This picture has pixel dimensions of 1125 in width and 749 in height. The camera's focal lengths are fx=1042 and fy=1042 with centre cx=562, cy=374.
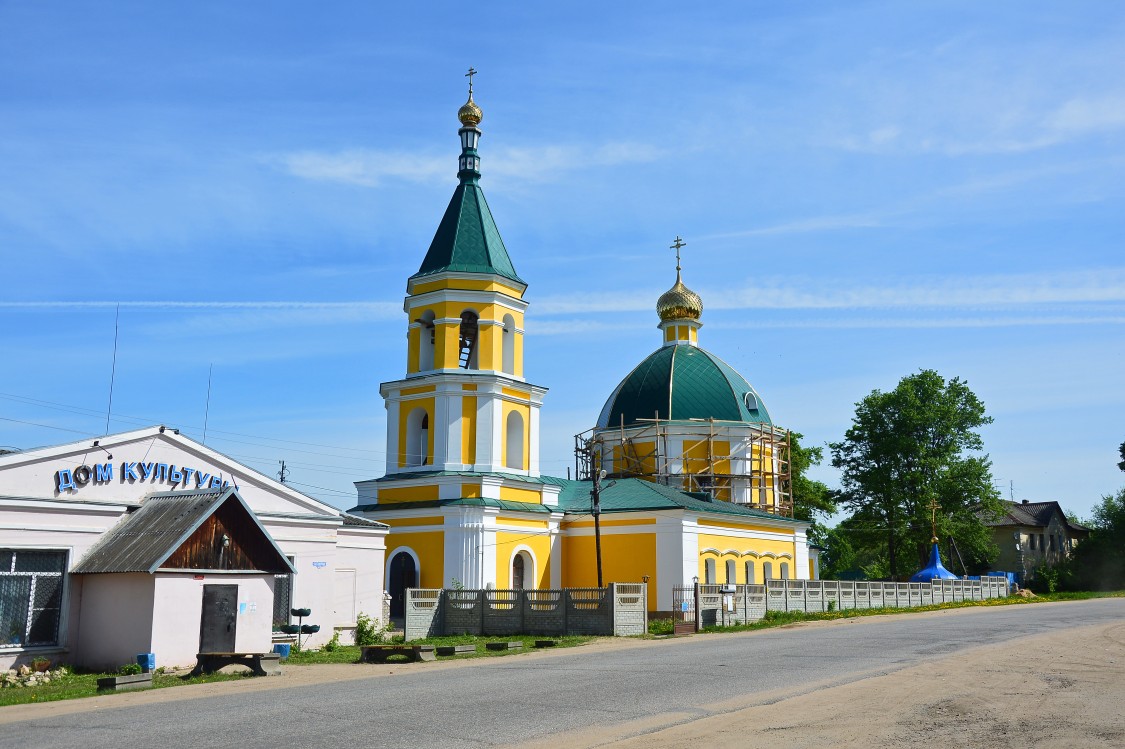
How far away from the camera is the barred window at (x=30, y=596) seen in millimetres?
19219

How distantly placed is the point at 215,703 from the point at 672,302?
129ft

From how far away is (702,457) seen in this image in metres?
45.4

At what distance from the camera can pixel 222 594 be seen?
21.1 m

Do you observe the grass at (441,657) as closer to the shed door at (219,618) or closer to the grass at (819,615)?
the shed door at (219,618)

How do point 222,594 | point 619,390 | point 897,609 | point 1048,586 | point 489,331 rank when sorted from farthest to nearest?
point 1048,586, point 619,390, point 897,609, point 489,331, point 222,594

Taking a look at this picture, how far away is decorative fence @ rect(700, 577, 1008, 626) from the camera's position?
1265 inches

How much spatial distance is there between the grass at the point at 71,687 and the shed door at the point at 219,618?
1686mm

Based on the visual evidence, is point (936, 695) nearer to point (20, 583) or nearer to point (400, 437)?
point (20, 583)

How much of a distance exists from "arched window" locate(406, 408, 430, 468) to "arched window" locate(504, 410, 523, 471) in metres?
2.78

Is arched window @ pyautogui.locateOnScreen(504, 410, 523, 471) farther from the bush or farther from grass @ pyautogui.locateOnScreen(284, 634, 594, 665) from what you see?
the bush

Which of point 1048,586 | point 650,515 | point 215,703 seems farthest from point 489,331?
point 1048,586

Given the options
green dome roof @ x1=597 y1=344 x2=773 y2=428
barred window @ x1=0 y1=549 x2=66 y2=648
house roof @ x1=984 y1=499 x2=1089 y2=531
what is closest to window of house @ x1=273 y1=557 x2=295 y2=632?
barred window @ x1=0 y1=549 x2=66 y2=648

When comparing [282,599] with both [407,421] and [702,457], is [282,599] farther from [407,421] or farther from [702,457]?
[702,457]

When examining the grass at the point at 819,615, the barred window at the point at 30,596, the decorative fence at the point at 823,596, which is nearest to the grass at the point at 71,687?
the barred window at the point at 30,596
